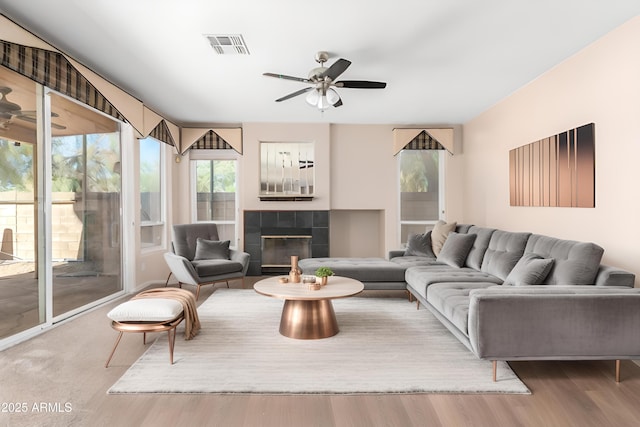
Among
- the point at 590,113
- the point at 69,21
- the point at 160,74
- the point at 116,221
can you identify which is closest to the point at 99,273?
the point at 116,221

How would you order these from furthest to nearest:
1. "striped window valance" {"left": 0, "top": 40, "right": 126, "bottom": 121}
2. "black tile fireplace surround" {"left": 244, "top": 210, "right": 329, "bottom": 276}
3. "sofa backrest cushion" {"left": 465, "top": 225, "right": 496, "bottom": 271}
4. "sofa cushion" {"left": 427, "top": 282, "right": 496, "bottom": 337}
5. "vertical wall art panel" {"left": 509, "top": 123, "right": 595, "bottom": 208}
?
"black tile fireplace surround" {"left": 244, "top": 210, "right": 329, "bottom": 276} < "sofa backrest cushion" {"left": 465, "top": 225, "right": 496, "bottom": 271} < "vertical wall art panel" {"left": 509, "top": 123, "right": 595, "bottom": 208} < "striped window valance" {"left": 0, "top": 40, "right": 126, "bottom": 121} < "sofa cushion" {"left": 427, "top": 282, "right": 496, "bottom": 337}

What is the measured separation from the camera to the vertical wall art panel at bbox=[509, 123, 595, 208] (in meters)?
Answer: 3.26

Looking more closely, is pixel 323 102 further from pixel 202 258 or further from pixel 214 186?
pixel 214 186

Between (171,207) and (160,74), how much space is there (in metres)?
2.53

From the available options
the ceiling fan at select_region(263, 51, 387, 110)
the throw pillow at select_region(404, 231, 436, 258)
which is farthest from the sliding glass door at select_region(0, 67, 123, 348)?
the throw pillow at select_region(404, 231, 436, 258)

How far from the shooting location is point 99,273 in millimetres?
4461

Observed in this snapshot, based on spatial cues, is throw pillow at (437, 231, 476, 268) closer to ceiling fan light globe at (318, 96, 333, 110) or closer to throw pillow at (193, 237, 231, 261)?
ceiling fan light globe at (318, 96, 333, 110)

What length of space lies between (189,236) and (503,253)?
3.79 m

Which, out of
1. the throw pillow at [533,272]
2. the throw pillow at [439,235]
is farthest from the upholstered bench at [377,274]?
the throw pillow at [533,272]

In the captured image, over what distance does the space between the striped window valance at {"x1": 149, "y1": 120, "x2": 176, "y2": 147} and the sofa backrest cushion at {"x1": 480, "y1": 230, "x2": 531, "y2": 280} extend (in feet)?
14.6

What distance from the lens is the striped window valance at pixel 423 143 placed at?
247 inches

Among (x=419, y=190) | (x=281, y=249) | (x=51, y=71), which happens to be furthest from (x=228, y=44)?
(x=419, y=190)

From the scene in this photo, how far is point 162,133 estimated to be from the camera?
5.57m

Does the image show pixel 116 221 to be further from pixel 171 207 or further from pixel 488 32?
pixel 488 32
